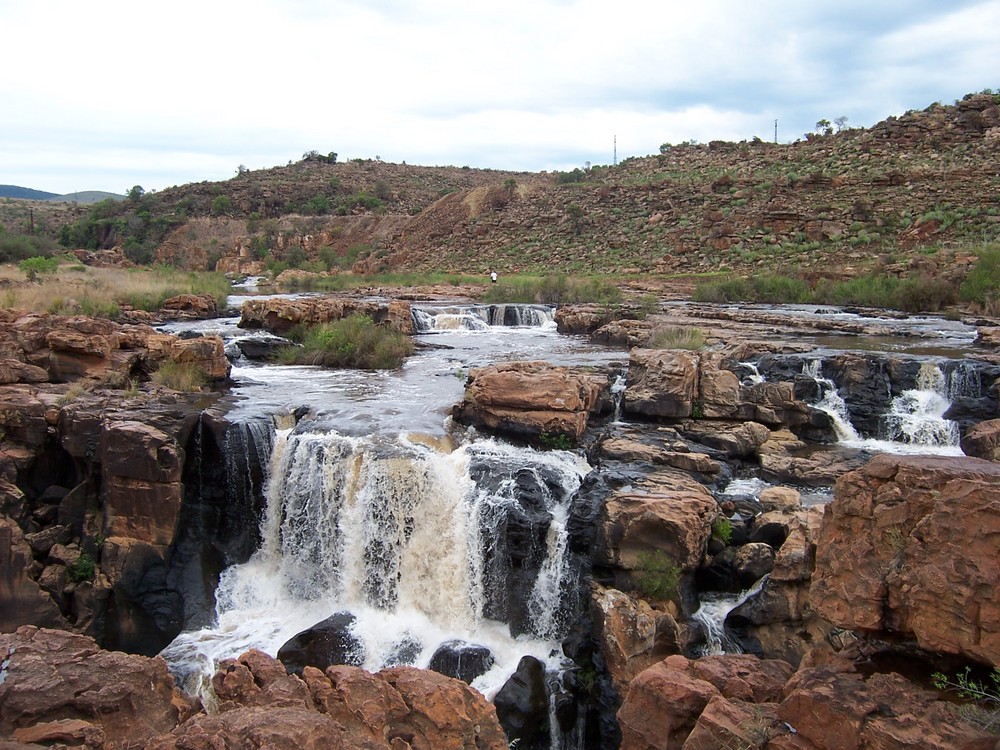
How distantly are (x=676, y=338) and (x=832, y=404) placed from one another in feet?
11.5

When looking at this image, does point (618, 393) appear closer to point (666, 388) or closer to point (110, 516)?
point (666, 388)

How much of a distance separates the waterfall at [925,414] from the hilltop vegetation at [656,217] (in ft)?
33.8

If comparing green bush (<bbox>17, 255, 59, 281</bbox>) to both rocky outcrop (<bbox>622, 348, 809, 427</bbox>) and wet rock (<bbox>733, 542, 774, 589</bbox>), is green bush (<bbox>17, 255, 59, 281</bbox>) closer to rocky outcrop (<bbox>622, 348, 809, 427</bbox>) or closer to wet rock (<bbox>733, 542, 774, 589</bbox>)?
rocky outcrop (<bbox>622, 348, 809, 427</bbox>)

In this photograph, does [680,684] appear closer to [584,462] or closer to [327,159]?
[584,462]

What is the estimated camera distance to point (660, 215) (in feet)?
115

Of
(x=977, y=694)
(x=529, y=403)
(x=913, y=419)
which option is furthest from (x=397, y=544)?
(x=913, y=419)

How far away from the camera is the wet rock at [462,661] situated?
773cm

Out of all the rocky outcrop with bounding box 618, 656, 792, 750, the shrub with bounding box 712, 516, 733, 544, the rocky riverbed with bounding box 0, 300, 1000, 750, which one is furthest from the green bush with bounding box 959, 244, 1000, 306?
the rocky outcrop with bounding box 618, 656, 792, 750

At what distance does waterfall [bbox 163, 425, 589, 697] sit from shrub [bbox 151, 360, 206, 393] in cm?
280

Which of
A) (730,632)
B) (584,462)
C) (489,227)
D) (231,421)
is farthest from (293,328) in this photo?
(489,227)

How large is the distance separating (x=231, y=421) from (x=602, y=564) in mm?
5726

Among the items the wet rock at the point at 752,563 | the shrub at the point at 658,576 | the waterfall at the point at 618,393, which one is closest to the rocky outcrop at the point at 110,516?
the shrub at the point at 658,576

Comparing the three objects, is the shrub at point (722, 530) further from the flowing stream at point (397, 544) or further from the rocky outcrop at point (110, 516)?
the rocky outcrop at point (110, 516)

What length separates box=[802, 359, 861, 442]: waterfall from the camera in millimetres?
11367
